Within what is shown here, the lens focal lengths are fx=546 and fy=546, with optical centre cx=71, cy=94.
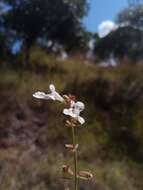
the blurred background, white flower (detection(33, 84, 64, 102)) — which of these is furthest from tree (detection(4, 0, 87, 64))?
white flower (detection(33, 84, 64, 102))

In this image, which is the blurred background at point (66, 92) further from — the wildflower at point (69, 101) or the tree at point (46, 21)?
the wildflower at point (69, 101)

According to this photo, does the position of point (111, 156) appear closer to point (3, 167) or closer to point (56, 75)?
point (3, 167)

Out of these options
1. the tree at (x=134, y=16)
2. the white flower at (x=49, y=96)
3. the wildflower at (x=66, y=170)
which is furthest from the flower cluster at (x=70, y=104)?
the tree at (x=134, y=16)

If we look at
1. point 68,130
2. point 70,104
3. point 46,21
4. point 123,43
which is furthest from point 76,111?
point 123,43

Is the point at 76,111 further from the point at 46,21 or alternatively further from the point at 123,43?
the point at 123,43

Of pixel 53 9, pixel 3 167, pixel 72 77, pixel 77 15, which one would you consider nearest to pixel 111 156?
pixel 3 167

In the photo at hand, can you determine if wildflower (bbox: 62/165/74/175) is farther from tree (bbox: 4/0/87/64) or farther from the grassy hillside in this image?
tree (bbox: 4/0/87/64)

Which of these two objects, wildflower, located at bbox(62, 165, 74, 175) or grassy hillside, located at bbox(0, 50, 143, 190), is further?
grassy hillside, located at bbox(0, 50, 143, 190)
